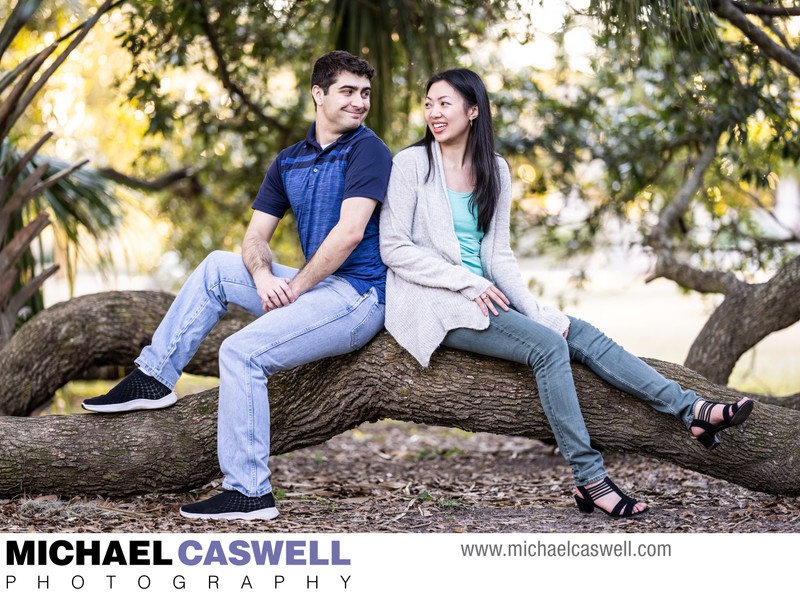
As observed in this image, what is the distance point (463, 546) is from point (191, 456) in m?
1.26

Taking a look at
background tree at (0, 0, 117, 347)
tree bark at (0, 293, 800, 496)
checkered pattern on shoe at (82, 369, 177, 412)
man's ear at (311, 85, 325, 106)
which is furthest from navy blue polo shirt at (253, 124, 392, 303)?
background tree at (0, 0, 117, 347)

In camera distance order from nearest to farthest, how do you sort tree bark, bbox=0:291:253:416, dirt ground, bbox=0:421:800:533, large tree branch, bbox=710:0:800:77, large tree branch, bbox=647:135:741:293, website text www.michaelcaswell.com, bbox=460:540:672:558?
website text www.michaelcaswell.com, bbox=460:540:672:558
dirt ground, bbox=0:421:800:533
large tree branch, bbox=710:0:800:77
tree bark, bbox=0:291:253:416
large tree branch, bbox=647:135:741:293

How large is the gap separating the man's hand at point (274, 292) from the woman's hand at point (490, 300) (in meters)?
0.70

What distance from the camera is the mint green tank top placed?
3494mm

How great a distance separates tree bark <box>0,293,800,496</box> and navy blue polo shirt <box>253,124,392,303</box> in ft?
0.90

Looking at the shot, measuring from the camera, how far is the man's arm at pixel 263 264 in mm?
3391

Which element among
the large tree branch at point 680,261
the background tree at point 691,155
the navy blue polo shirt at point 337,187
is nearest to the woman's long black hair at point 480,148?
the navy blue polo shirt at point 337,187

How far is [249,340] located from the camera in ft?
10.6

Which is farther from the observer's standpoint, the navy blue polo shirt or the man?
the navy blue polo shirt

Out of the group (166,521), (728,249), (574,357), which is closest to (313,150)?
(574,357)

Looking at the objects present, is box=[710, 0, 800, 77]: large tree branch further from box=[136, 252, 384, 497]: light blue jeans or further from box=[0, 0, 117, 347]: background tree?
box=[0, 0, 117, 347]: background tree

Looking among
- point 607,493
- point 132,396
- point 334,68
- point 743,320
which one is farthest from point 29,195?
point 743,320

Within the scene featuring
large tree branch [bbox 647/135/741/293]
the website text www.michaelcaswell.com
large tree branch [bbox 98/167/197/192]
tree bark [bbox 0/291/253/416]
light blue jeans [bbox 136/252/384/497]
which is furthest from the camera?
large tree branch [bbox 98/167/197/192]

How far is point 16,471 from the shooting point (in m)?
3.57
